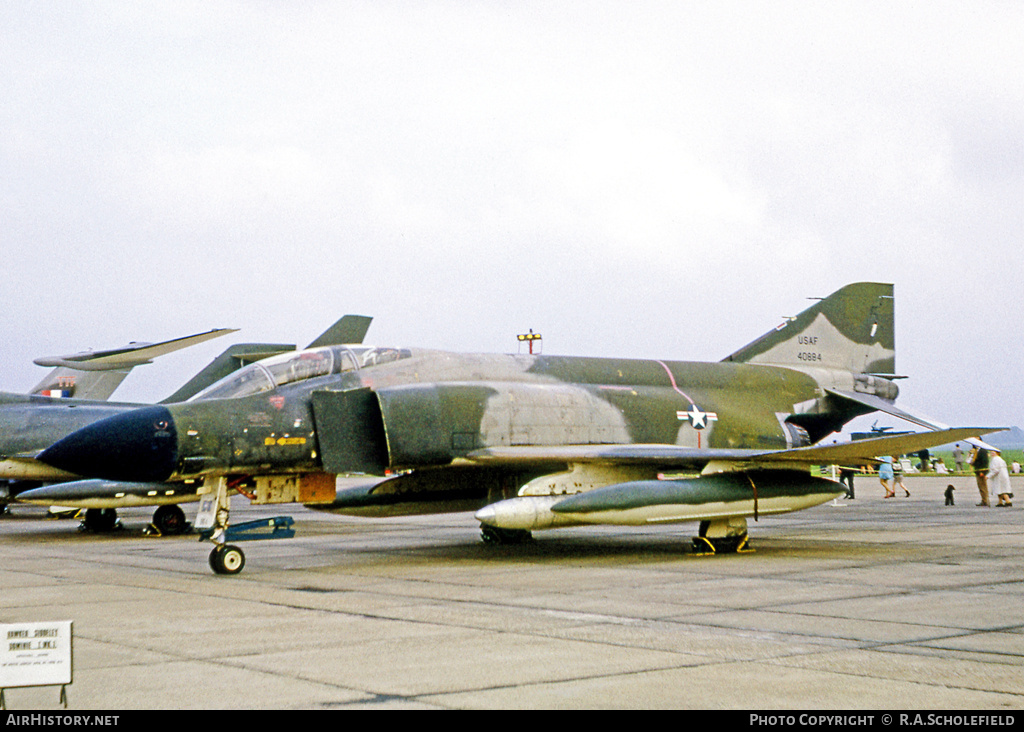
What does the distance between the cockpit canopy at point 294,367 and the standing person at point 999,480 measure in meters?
15.9

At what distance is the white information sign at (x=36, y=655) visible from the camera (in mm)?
4359

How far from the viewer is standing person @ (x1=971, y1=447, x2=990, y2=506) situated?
22.7 meters

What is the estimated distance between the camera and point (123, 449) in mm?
10430

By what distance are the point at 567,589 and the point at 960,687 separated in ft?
15.2

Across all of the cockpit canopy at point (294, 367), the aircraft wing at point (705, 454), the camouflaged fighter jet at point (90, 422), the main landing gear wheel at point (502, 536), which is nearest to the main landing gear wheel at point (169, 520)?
the camouflaged fighter jet at point (90, 422)

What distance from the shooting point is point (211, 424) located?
1083cm

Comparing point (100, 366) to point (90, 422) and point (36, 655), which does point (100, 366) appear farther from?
point (36, 655)

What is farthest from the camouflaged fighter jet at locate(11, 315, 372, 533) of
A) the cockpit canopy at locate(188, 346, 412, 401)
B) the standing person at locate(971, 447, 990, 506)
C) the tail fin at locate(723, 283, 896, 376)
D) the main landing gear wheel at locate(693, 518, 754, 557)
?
the standing person at locate(971, 447, 990, 506)

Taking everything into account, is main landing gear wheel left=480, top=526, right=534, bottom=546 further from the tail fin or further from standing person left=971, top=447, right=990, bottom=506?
standing person left=971, top=447, right=990, bottom=506

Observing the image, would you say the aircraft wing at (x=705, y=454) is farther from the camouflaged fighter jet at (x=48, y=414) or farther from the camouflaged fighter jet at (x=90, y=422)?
the camouflaged fighter jet at (x=48, y=414)

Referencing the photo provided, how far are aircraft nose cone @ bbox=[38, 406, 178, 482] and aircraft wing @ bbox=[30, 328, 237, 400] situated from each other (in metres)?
9.36

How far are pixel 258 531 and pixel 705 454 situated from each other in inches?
205
